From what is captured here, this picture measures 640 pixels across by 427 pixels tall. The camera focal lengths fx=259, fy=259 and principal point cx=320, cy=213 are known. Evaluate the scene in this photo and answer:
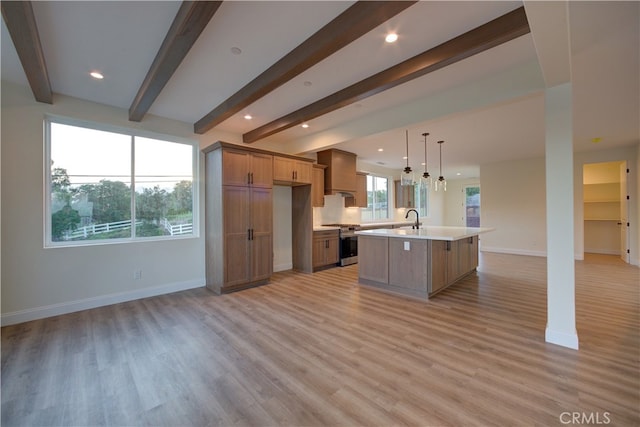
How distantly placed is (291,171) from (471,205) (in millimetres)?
9321

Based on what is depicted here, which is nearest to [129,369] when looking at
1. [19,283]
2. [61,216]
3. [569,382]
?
[19,283]

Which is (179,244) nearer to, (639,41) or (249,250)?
(249,250)

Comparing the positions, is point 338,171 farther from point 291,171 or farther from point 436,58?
point 436,58

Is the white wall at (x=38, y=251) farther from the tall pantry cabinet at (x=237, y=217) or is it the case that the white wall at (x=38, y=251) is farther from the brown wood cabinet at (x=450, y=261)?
the brown wood cabinet at (x=450, y=261)

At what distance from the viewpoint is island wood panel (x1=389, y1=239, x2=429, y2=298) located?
3.73m

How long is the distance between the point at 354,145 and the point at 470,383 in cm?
487

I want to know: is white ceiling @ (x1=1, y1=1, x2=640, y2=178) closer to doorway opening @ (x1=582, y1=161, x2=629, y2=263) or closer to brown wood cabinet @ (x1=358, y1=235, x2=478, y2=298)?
brown wood cabinet @ (x1=358, y1=235, x2=478, y2=298)

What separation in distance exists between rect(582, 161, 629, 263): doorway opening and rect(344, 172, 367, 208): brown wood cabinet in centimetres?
605

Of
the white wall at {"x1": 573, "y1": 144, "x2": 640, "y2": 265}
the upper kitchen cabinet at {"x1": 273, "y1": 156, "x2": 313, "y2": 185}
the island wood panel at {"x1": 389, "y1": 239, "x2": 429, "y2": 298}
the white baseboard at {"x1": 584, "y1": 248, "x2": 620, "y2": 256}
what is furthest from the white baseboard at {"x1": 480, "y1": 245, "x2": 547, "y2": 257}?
the upper kitchen cabinet at {"x1": 273, "y1": 156, "x2": 313, "y2": 185}

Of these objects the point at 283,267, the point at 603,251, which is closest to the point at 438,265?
the point at 283,267

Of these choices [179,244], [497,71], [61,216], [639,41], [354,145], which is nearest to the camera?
[639,41]

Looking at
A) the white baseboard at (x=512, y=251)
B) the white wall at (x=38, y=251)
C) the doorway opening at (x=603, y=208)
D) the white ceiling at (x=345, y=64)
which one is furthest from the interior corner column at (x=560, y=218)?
the doorway opening at (x=603, y=208)

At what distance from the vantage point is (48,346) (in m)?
2.53

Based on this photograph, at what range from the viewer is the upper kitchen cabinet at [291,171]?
16.1 feet
